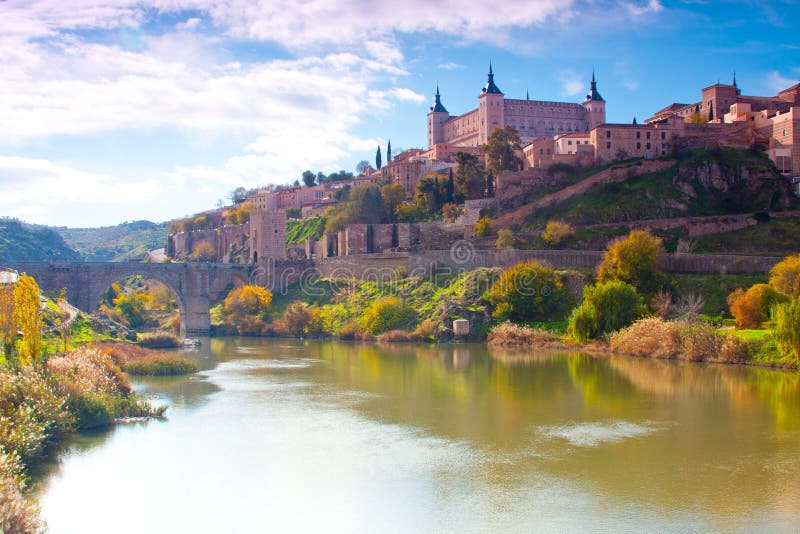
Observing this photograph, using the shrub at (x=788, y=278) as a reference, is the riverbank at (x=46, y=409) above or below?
below

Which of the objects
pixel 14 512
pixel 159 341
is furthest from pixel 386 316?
pixel 14 512

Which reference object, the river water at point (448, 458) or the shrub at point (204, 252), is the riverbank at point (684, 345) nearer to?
the river water at point (448, 458)

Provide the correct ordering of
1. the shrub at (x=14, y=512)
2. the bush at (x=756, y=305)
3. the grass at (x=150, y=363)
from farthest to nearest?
the bush at (x=756, y=305) → the grass at (x=150, y=363) → the shrub at (x=14, y=512)

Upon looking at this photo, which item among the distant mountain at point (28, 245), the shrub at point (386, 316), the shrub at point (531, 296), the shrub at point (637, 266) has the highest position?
the distant mountain at point (28, 245)

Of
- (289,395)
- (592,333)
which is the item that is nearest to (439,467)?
(289,395)

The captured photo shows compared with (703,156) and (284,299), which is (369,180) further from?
(703,156)

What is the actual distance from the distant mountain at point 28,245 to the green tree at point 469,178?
192 feet

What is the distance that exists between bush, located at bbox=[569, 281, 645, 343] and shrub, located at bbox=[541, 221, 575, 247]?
1120cm

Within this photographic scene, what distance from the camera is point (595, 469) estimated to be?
1650cm

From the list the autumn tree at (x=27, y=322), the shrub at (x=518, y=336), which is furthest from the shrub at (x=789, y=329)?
the autumn tree at (x=27, y=322)

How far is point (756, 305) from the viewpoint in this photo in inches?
1319

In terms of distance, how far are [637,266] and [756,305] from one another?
7.02 metres

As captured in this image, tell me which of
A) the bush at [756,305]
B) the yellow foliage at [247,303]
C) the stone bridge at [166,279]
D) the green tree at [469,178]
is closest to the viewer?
the bush at [756,305]

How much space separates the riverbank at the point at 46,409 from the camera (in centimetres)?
1256
